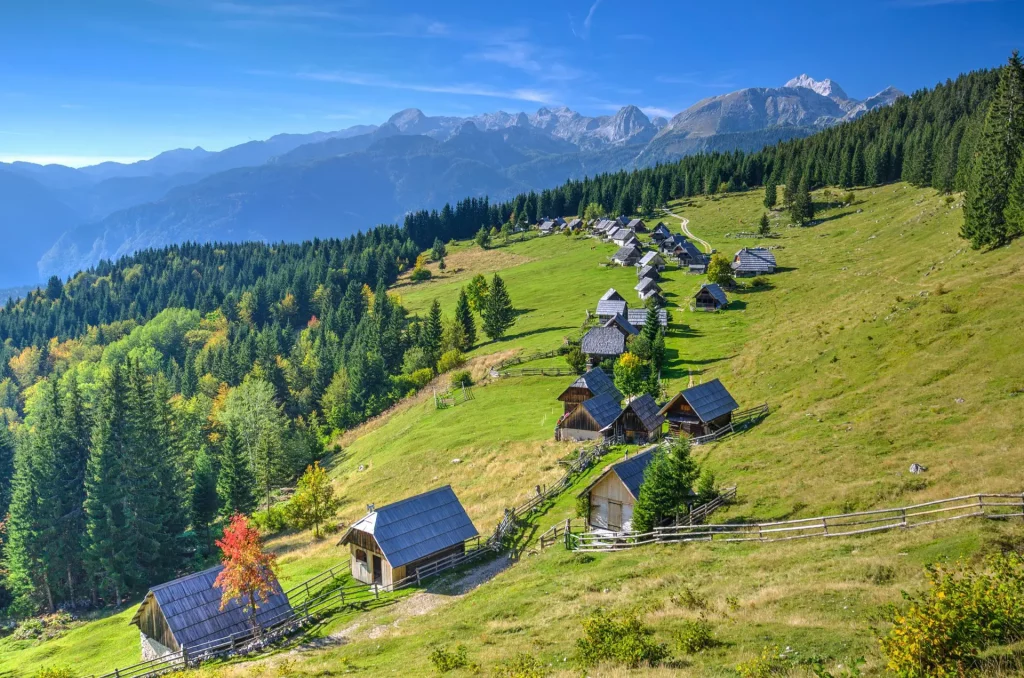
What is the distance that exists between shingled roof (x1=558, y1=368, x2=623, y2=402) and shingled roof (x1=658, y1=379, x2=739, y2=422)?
9.86m

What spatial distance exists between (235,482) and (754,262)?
288 feet

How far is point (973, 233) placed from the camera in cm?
7150

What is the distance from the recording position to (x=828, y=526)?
3066 centimetres

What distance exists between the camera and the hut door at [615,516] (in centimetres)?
3972

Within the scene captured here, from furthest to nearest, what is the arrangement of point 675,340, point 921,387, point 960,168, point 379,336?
point 379,336 < point 960,168 < point 675,340 < point 921,387

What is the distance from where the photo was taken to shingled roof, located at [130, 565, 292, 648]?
3562 cm

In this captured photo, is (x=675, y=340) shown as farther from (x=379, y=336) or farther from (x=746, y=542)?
(x=379, y=336)

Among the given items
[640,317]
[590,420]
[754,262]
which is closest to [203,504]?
[590,420]

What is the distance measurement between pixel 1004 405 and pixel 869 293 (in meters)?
38.1

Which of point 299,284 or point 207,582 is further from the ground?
point 299,284

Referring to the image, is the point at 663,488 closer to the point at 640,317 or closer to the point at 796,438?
the point at 796,438

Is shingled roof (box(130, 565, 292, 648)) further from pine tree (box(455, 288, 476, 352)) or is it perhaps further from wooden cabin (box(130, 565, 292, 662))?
pine tree (box(455, 288, 476, 352))

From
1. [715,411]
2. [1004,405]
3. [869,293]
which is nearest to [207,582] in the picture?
[715,411]

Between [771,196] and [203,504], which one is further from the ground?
[771,196]
